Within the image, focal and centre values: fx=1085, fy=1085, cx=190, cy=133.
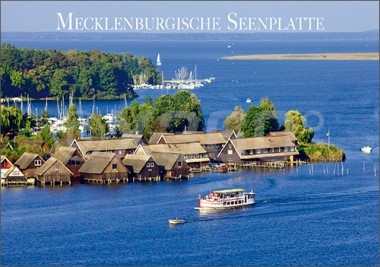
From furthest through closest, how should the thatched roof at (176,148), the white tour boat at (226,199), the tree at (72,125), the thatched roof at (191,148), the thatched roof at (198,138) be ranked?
the tree at (72,125) → the thatched roof at (198,138) → the thatched roof at (191,148) → the thatched roof at (176,148) → the white tour boat at (226,199)

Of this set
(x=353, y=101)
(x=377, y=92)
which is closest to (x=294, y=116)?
(x=353, y=101)

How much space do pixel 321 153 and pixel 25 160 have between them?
9308mm

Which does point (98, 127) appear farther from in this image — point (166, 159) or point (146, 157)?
point (146, 157)

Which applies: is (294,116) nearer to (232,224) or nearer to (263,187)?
(263,187)

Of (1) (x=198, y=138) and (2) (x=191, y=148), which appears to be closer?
(2) (x=191, y=148)

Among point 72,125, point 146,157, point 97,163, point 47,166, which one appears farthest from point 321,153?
point 72,125

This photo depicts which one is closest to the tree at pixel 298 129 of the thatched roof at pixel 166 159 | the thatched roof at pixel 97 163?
the thatched roof at pixel 166 159

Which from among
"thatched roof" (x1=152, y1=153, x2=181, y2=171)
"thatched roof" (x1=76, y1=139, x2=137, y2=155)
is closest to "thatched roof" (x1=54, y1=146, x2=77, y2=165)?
"thatched roof" (x1=76, y1=139, x2=137, y2=155)

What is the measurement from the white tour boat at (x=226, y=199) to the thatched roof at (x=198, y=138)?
6.93 m

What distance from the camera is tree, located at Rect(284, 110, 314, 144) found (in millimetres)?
35375

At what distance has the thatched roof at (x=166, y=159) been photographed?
30516 mm

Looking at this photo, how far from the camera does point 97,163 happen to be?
98.4 feet

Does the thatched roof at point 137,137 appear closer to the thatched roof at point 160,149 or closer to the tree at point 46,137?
the thatched roof at point 160,149

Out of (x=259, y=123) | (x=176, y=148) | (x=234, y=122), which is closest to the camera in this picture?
(x=176, y=148)
